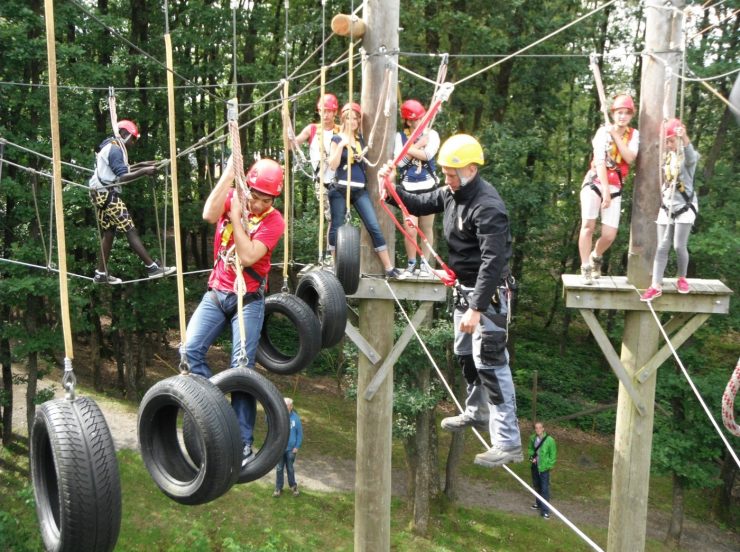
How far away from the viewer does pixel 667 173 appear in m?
4.71

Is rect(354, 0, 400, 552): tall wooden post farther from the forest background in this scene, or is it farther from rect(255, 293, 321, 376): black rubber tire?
the forest background

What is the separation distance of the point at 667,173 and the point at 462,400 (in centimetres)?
976

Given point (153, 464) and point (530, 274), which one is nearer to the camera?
point (153, 464)

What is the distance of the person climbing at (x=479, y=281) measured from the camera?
339 centimetres

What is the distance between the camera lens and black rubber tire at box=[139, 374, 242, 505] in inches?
102

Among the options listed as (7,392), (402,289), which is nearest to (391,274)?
(402,289)

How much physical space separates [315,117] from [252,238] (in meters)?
11.0

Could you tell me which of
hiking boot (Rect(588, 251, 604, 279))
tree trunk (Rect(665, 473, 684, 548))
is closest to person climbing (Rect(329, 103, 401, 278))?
hiking boot (Rect(588, 251, 604, 279))

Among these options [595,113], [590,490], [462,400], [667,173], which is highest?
[595,113]

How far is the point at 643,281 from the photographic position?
195 inches

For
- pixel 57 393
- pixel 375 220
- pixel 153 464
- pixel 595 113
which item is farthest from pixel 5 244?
pixel 595 113

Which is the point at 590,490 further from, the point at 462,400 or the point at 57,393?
the point at 57,393

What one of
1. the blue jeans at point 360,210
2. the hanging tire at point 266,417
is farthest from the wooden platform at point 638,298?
the hanging tire at point 266,417

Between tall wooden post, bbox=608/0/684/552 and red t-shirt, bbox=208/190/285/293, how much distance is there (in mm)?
2784
